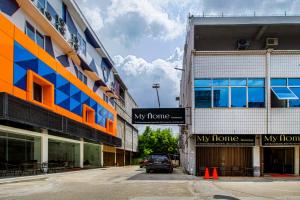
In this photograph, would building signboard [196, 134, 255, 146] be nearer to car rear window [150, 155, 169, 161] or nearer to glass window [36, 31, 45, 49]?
car rear window [150, 155, 169, 161]

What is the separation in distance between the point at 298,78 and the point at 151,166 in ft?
39.4

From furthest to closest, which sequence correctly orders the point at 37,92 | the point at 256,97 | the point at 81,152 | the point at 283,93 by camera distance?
the point at 81,152, the point at 37,92, the point at 256,97, the point at 283,93

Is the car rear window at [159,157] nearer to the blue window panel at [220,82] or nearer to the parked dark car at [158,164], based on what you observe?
the parked dark car at [158,164]

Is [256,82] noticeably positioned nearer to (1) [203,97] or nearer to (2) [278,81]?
(2) [278,81]

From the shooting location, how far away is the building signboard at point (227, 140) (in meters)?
26.8

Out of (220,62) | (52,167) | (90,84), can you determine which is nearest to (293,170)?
(220,62)

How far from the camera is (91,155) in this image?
5088 centimetres

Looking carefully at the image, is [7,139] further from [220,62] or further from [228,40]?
[228,40]

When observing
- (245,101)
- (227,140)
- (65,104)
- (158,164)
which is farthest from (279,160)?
(65,104)

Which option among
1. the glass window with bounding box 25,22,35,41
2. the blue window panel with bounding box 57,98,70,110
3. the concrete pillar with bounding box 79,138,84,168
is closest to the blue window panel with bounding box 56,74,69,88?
the blue window panel with bounding box 57,98,70,110

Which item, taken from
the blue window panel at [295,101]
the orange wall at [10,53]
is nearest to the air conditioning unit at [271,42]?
the blue window panel at [295,101]

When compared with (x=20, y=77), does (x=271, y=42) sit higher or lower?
higher

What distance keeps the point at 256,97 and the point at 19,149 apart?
15.1 metres

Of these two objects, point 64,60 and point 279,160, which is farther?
point 64,60
